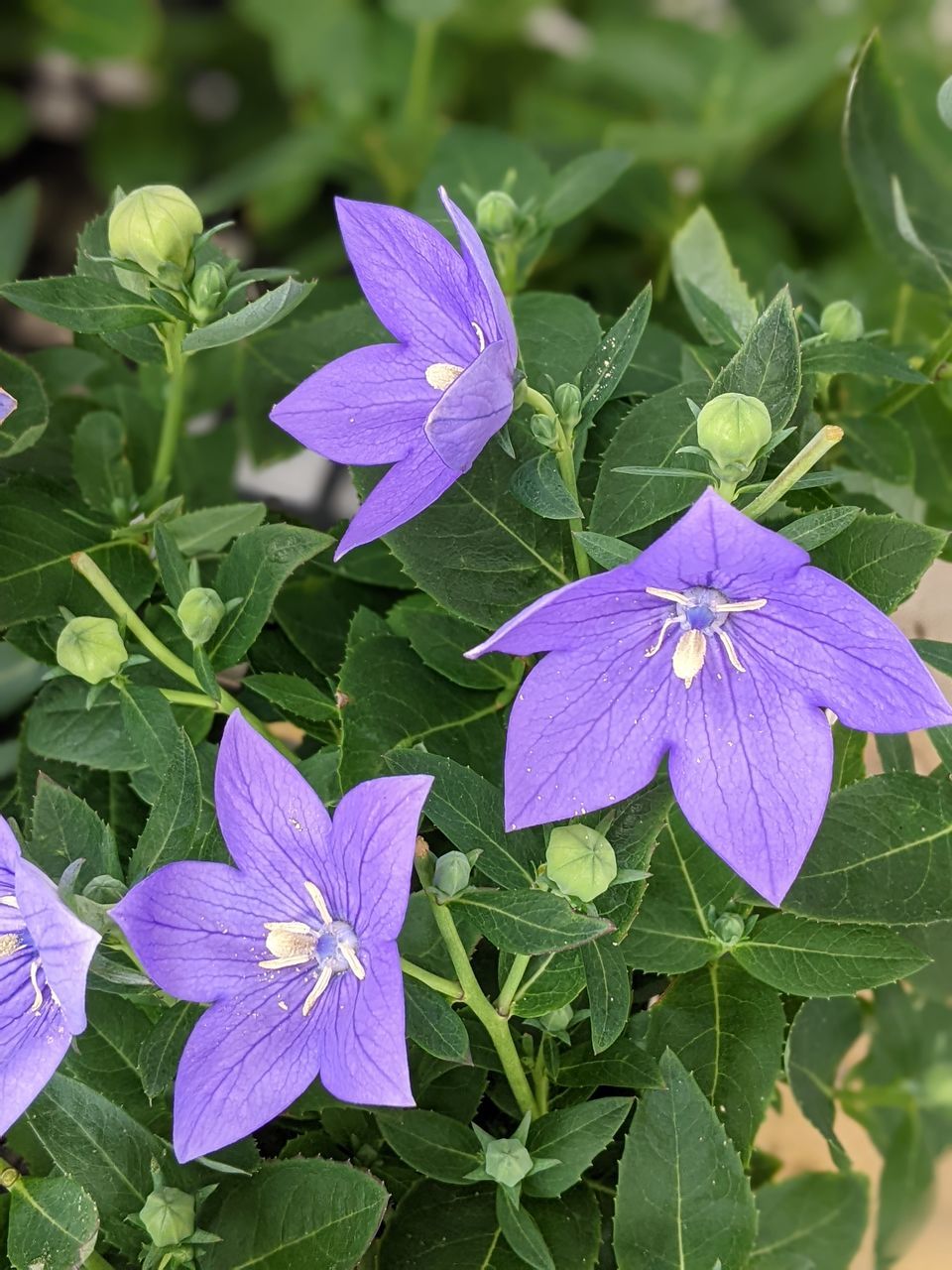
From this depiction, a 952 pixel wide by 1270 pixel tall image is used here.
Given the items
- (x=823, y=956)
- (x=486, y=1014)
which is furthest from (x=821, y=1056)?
(x=486, y=1014)

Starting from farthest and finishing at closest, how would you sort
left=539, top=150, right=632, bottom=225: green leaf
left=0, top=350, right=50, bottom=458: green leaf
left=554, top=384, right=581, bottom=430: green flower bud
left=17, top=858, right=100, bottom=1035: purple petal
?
left=539, top=150, right=632, bottom=225: green leaf → left=0, top=350, right=50, bottom=458: green leaf → left=554, top=384, right=581, bottom=430: green flower bud → left=17, top=858, right=100, bottom=1035: purple petal

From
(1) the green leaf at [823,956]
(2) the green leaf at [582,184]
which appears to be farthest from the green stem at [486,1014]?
(2) the green leaf at [582,184]

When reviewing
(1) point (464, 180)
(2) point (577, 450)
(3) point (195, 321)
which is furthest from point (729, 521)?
(1) point (464, 180)

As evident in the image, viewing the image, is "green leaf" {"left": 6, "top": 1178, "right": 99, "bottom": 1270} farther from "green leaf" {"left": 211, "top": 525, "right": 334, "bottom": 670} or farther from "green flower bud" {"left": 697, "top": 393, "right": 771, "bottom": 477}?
"green flower bud" {"left": 697, "top": 393, "right": 771, "bottom": 477}

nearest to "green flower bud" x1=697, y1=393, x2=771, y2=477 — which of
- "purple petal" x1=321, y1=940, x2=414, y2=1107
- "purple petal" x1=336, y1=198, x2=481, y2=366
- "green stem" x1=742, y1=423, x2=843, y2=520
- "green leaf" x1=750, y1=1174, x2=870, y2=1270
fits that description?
"green stem" x1=742, y1=423, x2=843, y2=520

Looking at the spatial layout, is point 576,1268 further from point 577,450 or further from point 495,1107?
point 577,450

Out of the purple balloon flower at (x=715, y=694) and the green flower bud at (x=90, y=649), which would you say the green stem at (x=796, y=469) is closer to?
the purple balloon flower at (x=715, y=694)

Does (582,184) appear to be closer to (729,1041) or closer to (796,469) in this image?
(796,469)
